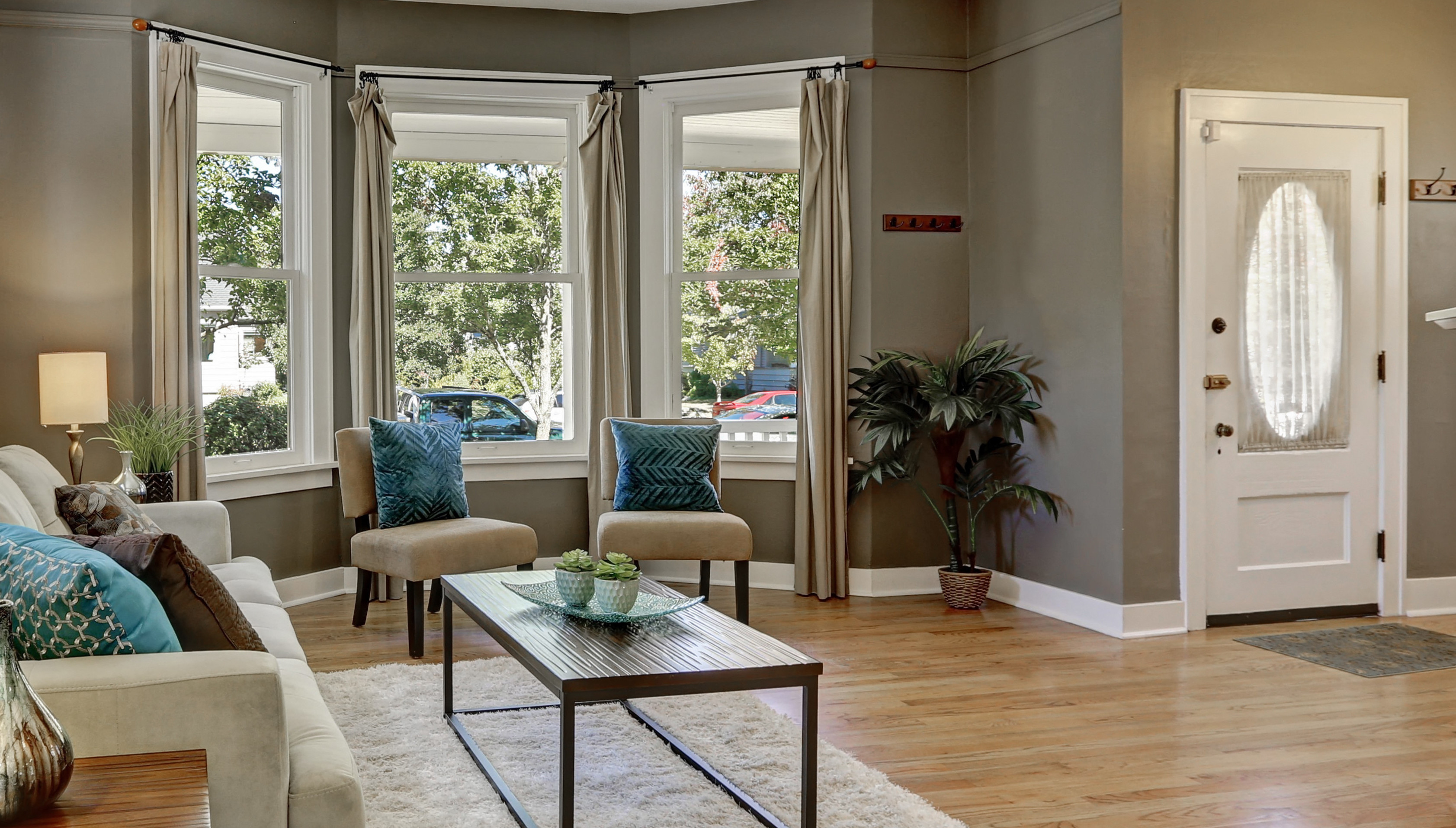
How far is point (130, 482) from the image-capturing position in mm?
4145

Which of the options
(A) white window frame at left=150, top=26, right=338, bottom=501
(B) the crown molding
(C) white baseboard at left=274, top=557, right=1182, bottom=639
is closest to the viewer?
(B) the crown molding

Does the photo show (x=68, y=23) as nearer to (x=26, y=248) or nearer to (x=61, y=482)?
(x=26, y=248)

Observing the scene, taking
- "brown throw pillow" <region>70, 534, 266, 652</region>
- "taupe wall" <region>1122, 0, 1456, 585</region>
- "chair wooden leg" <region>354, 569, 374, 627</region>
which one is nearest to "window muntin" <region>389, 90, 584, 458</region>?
"chair wooden leg" <region>354, 569, 374, 627</region>

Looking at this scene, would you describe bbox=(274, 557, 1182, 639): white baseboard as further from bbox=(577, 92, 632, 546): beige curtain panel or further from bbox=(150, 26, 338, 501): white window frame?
bbox=(577, 92, 632, 546): beige curtain panel

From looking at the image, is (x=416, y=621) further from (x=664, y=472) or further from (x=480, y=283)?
(x=480, y=283)

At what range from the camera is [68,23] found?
4594 mm

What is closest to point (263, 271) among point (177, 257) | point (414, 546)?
point (177, 257)

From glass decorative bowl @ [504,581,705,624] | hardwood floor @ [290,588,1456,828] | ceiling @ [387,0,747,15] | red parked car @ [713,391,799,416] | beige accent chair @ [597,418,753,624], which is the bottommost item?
hardwood floor @ [290,588,1456,828]

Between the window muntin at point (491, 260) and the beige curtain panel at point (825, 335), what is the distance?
1.21 meters

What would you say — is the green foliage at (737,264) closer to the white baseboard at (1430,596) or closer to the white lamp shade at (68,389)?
the white lamp shade at (68,389)

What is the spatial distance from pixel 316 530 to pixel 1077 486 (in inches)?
136

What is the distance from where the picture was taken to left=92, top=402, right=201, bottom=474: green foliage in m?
4.43

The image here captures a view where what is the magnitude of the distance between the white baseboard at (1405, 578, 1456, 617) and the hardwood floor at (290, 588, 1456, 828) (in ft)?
0.29

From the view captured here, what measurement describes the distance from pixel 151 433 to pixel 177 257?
788 millimetres
